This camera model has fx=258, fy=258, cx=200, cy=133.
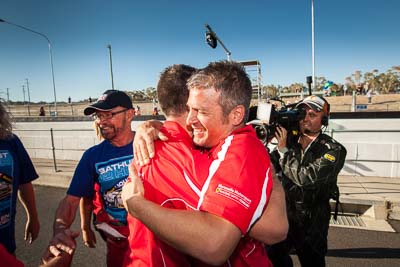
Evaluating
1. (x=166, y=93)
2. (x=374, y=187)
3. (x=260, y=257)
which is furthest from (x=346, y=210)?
(x=166, y=93)

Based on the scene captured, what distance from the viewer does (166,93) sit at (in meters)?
1.44

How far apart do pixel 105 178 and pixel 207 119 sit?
4.22 ft

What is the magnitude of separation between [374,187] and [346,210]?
111 centimetres

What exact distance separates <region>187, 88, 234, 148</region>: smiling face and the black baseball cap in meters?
1.23

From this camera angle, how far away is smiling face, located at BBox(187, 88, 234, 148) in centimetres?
118

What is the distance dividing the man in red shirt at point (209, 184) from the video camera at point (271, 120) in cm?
60

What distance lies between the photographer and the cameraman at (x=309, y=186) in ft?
7.62

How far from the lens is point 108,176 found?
211 centimetres

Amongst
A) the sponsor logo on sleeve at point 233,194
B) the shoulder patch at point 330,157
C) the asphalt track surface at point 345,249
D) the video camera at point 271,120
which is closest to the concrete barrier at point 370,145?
the asphalt track surface at point 345,249

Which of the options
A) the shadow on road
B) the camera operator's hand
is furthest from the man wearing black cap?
the shadow on road

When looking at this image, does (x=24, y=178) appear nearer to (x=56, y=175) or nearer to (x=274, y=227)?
(x=274, y=227)

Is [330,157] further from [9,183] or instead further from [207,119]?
[9,183]

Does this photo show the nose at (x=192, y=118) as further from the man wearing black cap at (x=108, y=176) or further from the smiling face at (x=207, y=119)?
the man wearing black cap at (x=108, y=176)

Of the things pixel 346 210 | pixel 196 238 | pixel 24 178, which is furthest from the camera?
pixel 346 210
